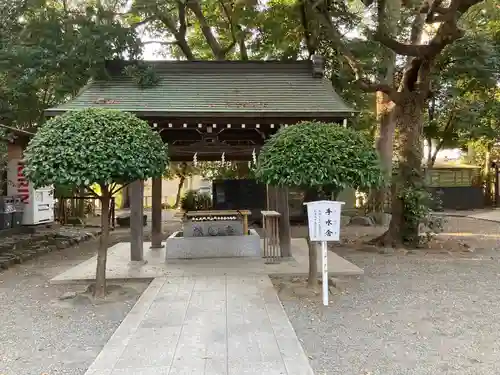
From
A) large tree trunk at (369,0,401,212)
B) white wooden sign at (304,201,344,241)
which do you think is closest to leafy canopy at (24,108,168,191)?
white wooden sign at (304,201,344,241)

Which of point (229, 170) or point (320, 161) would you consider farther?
point (229, 170)

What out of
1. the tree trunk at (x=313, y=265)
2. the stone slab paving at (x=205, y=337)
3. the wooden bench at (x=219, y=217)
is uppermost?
the wooden bench at (x=219, y=217)

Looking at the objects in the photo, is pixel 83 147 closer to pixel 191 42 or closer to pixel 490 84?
pixel 490 84

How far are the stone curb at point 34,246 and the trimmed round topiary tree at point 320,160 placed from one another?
21.3ft

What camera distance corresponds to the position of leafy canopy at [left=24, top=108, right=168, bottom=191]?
5.98 m

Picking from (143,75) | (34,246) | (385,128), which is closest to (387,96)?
(385,128)

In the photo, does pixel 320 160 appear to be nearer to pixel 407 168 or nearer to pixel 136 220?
pixel 136 220

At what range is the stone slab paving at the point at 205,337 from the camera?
4059 millimetres

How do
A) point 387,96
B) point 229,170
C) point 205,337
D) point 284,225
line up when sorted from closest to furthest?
1. point 205,337
2. point 284,225
3. point 387,96
4. point 229,170

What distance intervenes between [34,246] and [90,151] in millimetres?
7328

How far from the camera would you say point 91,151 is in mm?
6016

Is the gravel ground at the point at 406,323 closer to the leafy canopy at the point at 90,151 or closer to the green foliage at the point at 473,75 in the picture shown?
the leafy canopy at the point at 90,151

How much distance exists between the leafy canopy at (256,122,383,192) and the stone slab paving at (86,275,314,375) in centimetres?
172

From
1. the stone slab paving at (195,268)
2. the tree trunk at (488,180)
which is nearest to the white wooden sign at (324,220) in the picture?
the stone slab paving at (195,268)
